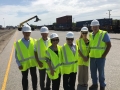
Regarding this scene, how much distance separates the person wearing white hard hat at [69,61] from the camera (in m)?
4.89

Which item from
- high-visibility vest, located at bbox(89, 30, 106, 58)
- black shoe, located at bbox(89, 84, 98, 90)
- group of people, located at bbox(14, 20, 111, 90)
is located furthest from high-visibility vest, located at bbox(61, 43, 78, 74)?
black shoe, located at bbox(89, 84, 98, 90)

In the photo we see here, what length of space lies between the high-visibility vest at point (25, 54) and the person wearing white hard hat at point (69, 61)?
0.95m

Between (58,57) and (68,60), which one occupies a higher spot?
(58,57)

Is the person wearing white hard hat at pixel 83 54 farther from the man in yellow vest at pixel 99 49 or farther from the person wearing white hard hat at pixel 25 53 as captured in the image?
the person wearing white hard hat at pixel 25 53

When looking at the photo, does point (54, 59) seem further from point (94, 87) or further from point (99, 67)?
point (94, 87)

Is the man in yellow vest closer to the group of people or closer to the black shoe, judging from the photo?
the group of people

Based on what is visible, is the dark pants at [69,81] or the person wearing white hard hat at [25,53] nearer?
the dark pants at [69,81]

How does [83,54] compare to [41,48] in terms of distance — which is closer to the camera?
[41,48]

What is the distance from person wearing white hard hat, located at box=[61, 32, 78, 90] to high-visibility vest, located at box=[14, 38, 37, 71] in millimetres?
954

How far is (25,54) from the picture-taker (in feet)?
17.5

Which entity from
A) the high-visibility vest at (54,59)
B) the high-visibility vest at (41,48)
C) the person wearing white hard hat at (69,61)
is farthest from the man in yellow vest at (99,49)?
the high-visibility vest at (54,59)

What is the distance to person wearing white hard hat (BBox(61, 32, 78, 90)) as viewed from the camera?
4891mm

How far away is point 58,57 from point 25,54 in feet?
3.58

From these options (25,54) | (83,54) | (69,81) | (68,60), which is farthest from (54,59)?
(83,54)
